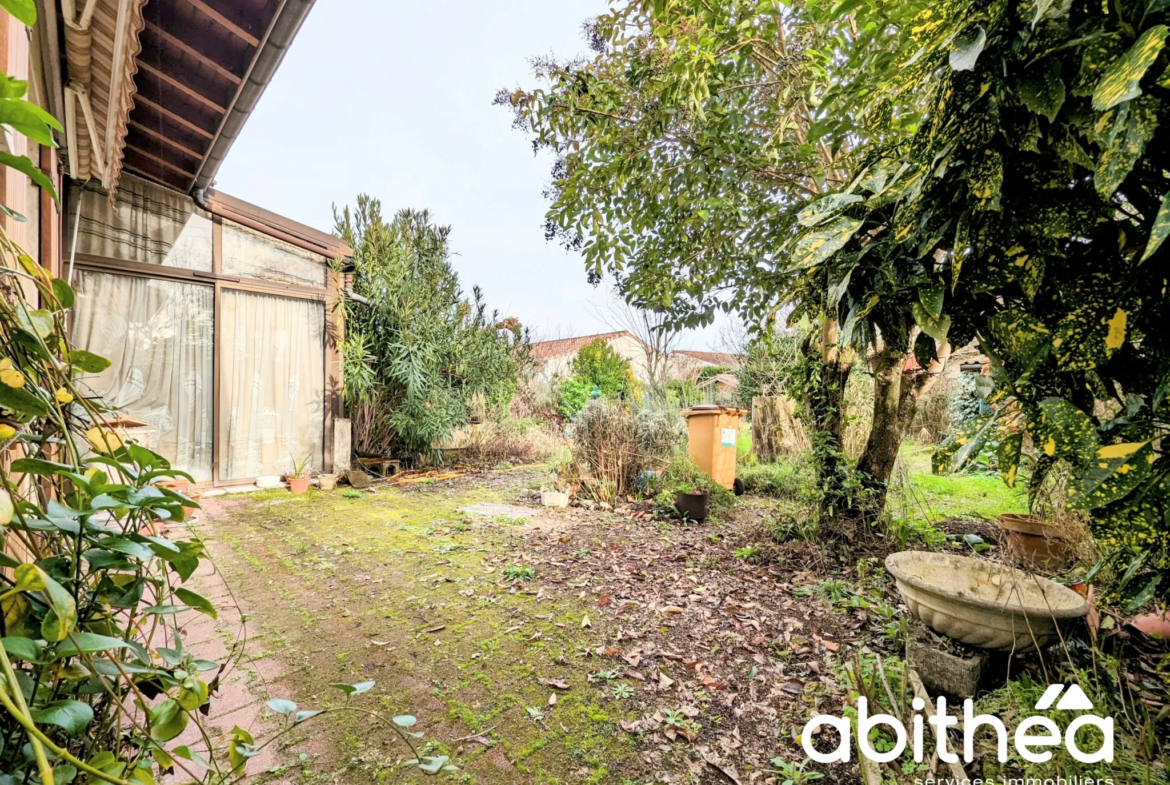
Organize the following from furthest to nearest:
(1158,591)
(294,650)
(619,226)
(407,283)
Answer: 1. (407,283)
2. (619,226)
3. (294,650)
4. (1158,591)

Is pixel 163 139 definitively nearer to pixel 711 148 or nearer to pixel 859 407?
pixel 711 148

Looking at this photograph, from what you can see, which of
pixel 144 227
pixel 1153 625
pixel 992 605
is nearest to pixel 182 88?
pixel 144 227

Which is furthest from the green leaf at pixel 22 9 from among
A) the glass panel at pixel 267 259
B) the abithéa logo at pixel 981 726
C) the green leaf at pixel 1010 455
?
the glass panel at pixel 267 259

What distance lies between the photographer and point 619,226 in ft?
11.2

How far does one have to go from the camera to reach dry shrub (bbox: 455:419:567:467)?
8.15 m

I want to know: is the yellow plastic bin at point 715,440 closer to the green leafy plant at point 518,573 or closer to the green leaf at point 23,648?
the green leafy plant at point 518,573

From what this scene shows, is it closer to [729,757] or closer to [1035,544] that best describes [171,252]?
[729,757]

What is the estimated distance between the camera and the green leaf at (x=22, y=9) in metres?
0.51

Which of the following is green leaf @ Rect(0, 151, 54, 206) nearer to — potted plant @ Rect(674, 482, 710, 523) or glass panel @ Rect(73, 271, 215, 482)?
potted plant @ Rect(674, 482, 710, 523)

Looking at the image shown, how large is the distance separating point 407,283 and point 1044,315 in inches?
283

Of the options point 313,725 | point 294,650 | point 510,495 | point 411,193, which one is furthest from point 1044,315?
point 411,193

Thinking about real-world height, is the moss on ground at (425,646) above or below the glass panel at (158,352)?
below

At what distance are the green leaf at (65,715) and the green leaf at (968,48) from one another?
4.95 feet

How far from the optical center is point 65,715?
52 cm
